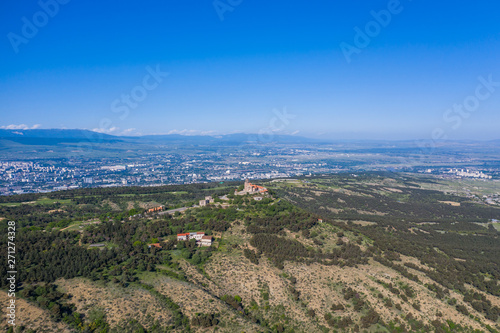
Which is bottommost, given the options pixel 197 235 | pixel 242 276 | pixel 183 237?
pixel 242 276

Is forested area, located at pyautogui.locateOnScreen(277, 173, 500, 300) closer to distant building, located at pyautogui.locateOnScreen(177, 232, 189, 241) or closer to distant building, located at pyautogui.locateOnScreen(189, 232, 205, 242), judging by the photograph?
distant building, located at pyautogui.locateOnScreen(189, 232, 205, 242)

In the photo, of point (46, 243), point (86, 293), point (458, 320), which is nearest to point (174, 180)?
point (46, 243)

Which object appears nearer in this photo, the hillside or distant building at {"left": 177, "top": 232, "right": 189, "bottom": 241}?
the hillside

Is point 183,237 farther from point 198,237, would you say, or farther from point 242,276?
point 242,276

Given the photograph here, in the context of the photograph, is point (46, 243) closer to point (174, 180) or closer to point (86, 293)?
point (86, 293)

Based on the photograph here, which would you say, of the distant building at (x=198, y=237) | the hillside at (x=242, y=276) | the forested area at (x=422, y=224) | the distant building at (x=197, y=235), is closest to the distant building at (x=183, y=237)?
the distant building at (x=198, y=237)

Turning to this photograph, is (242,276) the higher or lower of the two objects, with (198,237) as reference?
lower

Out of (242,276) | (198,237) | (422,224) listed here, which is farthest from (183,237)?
(422,224)

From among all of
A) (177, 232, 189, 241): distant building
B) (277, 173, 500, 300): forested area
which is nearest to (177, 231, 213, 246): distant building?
(177, 232, 189, 241): distant building
